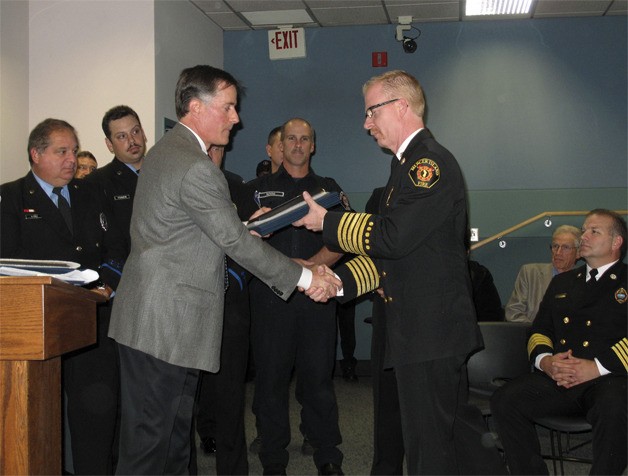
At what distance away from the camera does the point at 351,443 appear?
4582 mm

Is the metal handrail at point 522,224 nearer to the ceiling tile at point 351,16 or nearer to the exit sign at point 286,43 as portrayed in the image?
the ceiling tile at point 351,16

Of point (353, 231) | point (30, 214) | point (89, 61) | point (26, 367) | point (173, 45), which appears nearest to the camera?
point (26, 367)

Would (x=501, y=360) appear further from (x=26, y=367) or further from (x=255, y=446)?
(x=26, y=367)

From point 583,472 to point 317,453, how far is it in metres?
1.55

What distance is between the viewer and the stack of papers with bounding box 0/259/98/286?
1.91 meters

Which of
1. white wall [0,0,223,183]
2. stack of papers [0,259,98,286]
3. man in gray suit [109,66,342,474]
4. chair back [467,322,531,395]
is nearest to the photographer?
stack of papers [0,259,98,286]

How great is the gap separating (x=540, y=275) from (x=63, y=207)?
12.8 ft

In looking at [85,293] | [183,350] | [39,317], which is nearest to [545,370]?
[183,350]

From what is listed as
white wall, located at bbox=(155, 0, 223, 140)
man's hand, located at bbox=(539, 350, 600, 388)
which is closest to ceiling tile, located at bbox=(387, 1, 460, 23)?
white wall, located at bbox=(155, 0, 223, 140)

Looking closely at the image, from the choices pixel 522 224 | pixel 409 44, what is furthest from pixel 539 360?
pixel 409 44

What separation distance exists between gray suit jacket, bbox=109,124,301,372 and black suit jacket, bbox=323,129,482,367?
0.54m

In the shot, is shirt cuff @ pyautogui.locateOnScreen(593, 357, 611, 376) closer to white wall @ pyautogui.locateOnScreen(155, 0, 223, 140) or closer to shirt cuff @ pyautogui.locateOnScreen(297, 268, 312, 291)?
shirt cuff @ pyautogui.locateOnScreen(297, 268, 312, 291)

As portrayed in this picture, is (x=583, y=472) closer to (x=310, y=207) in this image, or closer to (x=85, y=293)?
(x=310, y=207)

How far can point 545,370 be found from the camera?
11.9 ft
